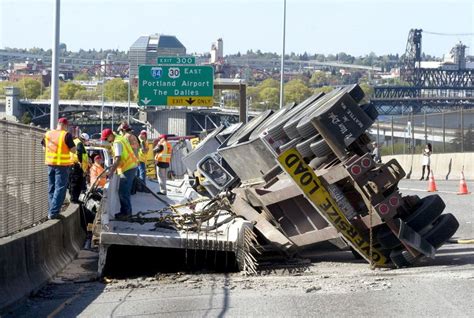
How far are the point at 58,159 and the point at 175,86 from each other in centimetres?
3128

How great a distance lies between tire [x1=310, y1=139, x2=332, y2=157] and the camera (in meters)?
14.0

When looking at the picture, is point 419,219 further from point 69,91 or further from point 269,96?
point 69,91

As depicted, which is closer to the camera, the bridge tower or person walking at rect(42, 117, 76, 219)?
person walking at rect(42, 117, 76, 219)

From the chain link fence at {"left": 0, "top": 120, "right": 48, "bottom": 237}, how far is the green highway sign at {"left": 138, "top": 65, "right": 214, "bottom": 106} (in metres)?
29.1

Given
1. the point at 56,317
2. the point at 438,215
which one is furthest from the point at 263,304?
the point at 438,215

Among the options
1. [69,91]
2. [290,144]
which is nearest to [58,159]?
[290,144]

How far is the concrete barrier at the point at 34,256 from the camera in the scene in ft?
38.5

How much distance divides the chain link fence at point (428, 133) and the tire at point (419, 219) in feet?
93.2

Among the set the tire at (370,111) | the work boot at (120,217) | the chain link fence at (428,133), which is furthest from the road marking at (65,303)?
the chain link fence at (428,133)

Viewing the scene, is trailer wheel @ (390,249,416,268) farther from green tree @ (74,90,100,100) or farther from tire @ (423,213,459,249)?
green tree @ (74,90,100,100)

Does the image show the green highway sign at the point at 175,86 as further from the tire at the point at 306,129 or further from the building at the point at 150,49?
the building at the point at 150,49

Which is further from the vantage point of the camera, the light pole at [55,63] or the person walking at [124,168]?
the light pole at [55,63]

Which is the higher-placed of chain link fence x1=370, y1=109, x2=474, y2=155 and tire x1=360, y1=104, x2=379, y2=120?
tire x1=360, y1=104, x2=379, y2=120

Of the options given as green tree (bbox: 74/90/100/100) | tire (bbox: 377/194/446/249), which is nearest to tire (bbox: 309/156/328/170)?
tire (bbox: 377/194/446/249)
